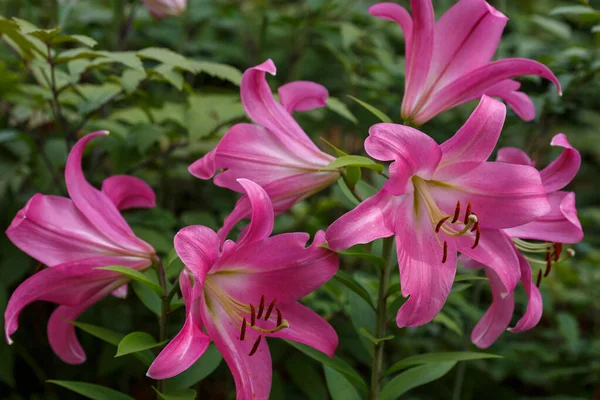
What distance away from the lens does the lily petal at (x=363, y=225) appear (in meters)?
0.70

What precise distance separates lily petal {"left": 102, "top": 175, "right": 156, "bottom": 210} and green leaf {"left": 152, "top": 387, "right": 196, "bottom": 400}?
27 cm

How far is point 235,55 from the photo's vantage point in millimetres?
1969

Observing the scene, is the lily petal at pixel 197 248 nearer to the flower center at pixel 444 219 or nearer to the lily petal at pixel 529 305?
the flower center at pixel 444 219

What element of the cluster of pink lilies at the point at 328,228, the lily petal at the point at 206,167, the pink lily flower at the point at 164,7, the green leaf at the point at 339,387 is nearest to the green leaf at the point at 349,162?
the cluster of pink lilies at the point at 328,228

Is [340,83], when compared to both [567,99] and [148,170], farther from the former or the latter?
[567,99]

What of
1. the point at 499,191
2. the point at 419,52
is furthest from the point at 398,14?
the point at 499,191

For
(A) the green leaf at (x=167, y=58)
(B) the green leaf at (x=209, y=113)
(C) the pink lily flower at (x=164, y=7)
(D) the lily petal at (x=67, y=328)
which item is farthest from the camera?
(C) the pink lily flower at (x=164, y=7)

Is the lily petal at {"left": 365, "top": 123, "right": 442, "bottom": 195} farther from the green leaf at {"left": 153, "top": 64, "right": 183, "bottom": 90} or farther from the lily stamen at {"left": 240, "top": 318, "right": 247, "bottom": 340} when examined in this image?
the green leaf at {"left": 153, "top": 64, "right": 183, "bottom": 90}

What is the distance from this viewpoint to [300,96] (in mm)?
930

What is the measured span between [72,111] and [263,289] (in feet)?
3.06

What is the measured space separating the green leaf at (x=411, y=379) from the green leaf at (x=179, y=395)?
10.4 inches

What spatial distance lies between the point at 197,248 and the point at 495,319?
1.33ft

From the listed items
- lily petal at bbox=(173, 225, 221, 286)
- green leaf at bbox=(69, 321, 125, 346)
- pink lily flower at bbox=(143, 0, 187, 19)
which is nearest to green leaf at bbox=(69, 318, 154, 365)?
green leaf at bbox=(69, 321, 125, 346)

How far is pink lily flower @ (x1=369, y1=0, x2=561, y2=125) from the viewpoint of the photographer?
84 cm
